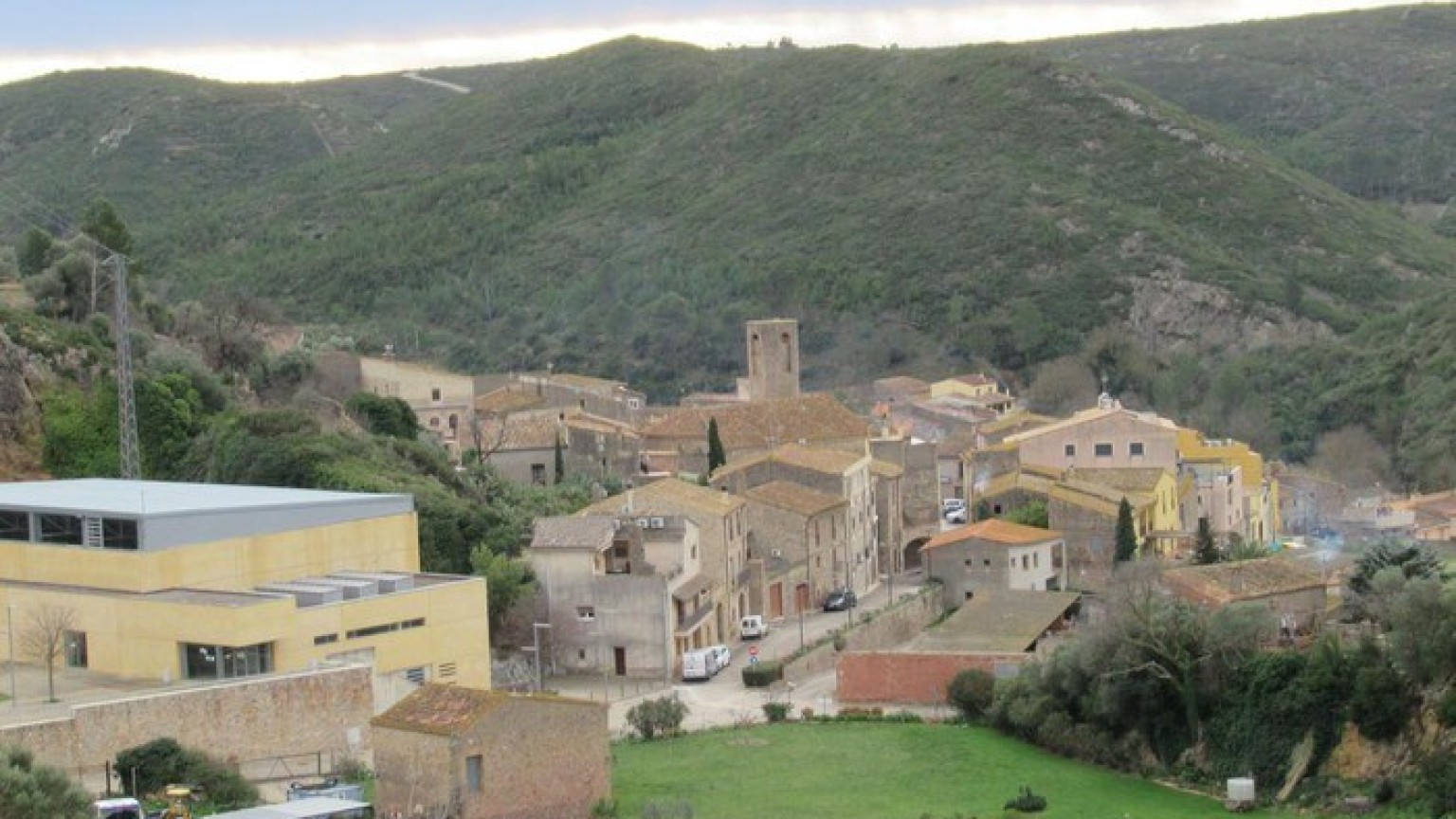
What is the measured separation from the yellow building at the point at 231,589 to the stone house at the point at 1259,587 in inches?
467

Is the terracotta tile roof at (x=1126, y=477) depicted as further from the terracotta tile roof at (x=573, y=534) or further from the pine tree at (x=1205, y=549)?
the terracotta tile roof at (x=573, y=534)

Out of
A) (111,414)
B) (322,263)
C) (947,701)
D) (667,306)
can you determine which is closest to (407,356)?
(667,306)

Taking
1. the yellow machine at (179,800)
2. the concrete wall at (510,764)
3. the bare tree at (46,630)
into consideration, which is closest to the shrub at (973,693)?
the concrete wall at (510,764)

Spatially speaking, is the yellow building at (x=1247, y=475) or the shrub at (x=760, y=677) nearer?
the shrub at (x=760, y=677)

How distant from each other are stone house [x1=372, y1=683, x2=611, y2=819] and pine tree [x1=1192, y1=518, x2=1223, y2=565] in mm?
18482

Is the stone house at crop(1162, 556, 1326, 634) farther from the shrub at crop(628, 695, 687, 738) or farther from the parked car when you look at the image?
the shrub at crop(628, 695, 687, 738)

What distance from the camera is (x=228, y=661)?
31906mm

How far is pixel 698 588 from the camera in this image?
4144cm

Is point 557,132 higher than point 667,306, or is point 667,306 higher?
point 557,132

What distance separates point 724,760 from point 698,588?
8392 mm

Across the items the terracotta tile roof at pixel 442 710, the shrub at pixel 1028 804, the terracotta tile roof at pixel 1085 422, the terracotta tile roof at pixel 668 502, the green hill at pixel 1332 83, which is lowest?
the shrub at pixel 1028 804

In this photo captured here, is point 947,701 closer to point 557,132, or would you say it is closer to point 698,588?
point 698,588

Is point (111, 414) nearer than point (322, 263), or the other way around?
point (111, 414)

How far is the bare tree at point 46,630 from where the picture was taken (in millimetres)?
33125
